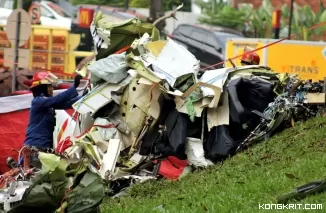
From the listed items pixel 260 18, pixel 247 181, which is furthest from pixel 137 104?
pixel 260 18

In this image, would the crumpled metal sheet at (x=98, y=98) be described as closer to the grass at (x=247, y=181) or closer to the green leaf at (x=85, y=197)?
the grass at (x=247, y=181)

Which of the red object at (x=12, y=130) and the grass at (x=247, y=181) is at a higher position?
the grass at (x=247, y=181)

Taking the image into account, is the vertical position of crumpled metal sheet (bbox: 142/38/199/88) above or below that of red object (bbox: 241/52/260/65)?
above

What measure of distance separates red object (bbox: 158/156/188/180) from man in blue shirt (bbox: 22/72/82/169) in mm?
1431

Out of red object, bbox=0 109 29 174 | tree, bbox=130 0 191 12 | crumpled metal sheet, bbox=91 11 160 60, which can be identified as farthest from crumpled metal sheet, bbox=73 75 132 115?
tree, bbox=130 0 191 12

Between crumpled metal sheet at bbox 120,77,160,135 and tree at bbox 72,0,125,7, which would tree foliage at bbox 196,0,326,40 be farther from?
crumpled metal sheet at bbox 120,77,160,135

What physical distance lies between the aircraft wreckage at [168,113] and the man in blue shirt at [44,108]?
159 mm

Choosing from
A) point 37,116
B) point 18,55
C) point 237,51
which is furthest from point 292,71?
point 37,116

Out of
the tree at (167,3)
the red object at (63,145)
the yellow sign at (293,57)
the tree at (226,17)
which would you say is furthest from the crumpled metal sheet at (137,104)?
the tree at (167,3)

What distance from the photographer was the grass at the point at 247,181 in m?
8.58

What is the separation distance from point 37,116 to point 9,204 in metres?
3.15

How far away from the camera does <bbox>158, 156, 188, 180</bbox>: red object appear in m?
11.2

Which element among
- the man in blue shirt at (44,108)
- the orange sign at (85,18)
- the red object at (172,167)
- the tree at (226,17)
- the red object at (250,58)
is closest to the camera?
the red object at (172,167)

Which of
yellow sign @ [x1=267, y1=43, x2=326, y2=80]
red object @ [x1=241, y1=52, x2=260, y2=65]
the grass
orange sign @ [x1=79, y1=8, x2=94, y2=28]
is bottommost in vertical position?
orange sign @ [x1=79, y1=8, x2=94, y2=28]
